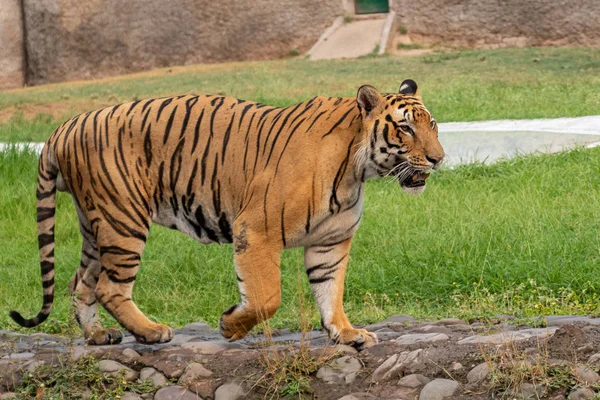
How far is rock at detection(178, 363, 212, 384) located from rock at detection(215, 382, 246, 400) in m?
0.14

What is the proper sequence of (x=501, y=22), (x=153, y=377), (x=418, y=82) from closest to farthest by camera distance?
(x=153, y=377)
(x=418, y=82)
(x=501, y=22)

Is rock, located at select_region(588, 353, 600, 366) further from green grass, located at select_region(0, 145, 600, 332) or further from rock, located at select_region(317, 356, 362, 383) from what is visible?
green grass, located at select_region(0, 145, 600, 332)

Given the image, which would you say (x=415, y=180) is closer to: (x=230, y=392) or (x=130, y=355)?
(x=230, y=392)

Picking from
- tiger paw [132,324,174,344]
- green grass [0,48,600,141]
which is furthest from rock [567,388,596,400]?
green grass [0,48,600,141]

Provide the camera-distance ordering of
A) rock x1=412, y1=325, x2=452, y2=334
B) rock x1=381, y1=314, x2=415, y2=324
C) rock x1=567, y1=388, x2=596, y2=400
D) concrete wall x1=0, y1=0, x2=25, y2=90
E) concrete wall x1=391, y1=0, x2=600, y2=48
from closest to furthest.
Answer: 1. rock x1=567, y1=388, x2=596, y2=400
2. rock x1=412, y1=325, x2=452, y2=334
3. rock x1=381, y1=314, x2=415, y2=324
4. concrete wall x1=391, y1=0, x2=600, y2=48
5. concrete wall x1=0, y1=0, x2=25, y2=90

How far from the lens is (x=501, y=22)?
837 inches

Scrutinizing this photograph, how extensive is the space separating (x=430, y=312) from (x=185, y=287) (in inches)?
75.0

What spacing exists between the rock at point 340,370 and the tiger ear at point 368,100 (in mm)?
1154

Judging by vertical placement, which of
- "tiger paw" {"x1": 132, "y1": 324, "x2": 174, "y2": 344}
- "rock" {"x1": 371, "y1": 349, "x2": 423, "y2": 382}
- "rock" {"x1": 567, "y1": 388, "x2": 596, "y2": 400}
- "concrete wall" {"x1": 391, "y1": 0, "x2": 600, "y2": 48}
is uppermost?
"rock" {"x1": 567, "y1": 388, "x2": 596, "y2": 400}

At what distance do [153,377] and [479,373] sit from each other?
153cm

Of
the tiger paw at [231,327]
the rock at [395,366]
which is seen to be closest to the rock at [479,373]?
the rock at [395,366]

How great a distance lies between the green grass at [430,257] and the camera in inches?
242

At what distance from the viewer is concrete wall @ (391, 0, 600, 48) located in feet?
68.0

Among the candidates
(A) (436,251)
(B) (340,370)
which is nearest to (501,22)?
(A) (436,251)
